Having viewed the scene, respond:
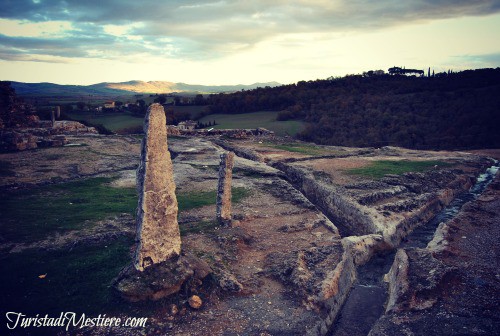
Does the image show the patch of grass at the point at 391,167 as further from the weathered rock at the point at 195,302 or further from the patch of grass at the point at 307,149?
the weathered rock at the point at 195,302

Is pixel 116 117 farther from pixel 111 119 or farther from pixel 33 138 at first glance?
pixel 33 138

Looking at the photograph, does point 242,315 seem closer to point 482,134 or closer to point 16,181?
point 16,181

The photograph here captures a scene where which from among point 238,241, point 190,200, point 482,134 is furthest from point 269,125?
point 238,241

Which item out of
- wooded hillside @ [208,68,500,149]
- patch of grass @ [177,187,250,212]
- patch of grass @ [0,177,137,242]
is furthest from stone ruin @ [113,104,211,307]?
wooded hillside @ [208,68,500,149]

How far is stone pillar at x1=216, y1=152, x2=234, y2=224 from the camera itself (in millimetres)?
11477

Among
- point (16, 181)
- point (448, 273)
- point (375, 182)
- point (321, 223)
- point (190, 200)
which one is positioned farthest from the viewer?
point (375, 182)

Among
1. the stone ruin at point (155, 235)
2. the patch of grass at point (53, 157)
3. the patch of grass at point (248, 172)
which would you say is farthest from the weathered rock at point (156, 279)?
the patch of grass at point (53, 157)

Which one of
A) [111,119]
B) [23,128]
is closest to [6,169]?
[23,128]

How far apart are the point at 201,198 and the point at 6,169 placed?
11173 millimetres

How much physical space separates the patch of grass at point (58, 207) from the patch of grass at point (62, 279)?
1.61m

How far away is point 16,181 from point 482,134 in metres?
41.8

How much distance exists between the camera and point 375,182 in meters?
17.2

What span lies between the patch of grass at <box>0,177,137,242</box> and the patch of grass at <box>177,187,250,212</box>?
6.33ft

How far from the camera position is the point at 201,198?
582 inches
